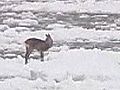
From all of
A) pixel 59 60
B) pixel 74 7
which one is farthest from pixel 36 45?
pixel 74 7

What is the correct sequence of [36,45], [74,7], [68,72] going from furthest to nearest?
[74,7] → [36,45] → [68,72]

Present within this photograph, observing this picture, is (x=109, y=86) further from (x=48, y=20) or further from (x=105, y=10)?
(x=105, y=10)

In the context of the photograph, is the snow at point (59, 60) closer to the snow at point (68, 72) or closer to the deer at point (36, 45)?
the snow at point (68, 72)

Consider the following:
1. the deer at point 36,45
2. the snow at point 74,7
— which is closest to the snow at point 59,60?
the deer at point 36,45

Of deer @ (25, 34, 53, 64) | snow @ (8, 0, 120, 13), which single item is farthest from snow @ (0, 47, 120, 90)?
snow @ (8, 0, 120, 13)

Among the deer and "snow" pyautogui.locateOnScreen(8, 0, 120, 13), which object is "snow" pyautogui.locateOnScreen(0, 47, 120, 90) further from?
"snow" pyautogui.locateOnScreen(8, 0, 120, 13)

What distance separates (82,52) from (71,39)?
10.7ft

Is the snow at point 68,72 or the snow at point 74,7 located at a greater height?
the snow at point 68,72

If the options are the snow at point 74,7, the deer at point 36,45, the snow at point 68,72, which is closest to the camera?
the snow at point 68,72

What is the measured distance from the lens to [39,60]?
12328 millimetres

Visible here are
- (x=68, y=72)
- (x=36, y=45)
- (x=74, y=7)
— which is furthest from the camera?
(x=74, y=7)

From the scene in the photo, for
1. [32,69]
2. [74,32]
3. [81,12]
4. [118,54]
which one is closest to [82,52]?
[118,54]

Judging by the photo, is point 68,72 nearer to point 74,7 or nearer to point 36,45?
point 36,45

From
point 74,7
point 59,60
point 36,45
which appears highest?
point 36,45
